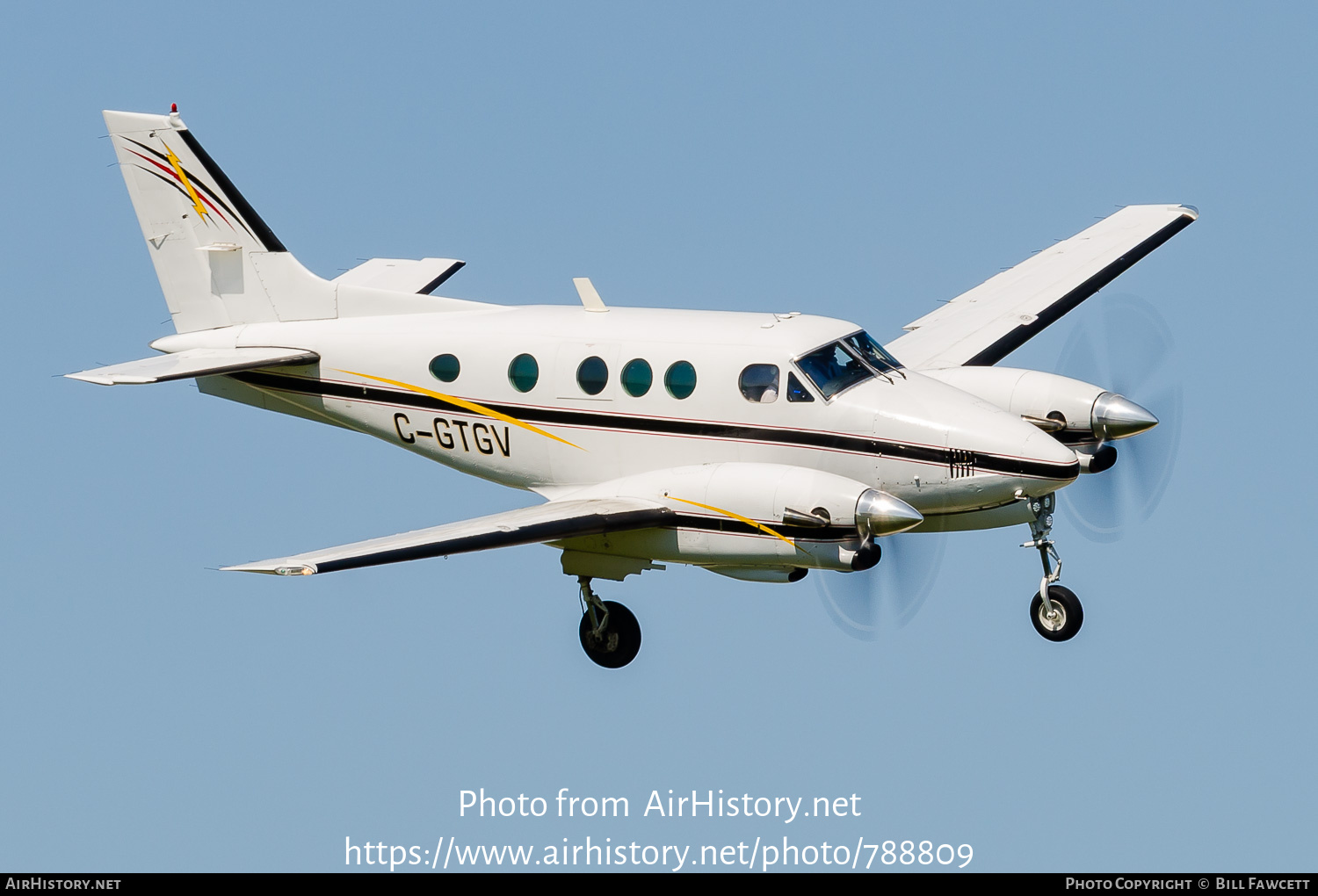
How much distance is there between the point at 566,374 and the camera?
980 inches

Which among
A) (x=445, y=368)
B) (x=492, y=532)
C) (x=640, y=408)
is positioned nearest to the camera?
(x=492, y=532)

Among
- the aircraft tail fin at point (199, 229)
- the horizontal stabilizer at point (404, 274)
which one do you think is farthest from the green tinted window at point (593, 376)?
the aircraft tail fin at point (199, 229)

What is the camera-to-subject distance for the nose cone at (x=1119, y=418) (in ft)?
82.7

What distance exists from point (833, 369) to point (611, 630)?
4.56 m

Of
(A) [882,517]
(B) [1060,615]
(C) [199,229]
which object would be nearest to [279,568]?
(A) [882,517]

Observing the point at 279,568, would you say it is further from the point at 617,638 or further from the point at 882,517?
the point at 882,517

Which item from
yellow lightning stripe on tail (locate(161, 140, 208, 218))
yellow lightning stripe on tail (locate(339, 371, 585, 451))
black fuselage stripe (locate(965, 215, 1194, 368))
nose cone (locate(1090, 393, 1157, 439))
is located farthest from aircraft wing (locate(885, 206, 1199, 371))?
yellow lightning stripe on tail (locate(161, 140, 208, 218))

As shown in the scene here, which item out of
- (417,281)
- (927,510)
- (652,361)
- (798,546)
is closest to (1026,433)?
(927,510)

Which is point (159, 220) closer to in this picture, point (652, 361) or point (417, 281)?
point (417, 281)

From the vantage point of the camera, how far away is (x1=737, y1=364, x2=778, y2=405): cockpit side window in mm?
23906

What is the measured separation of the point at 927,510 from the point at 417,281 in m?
8.99

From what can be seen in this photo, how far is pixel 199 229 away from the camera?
27.4m

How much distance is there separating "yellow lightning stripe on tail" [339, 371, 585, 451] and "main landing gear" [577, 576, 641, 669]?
2.09 m

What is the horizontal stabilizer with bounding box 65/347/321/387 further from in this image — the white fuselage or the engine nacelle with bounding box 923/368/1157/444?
the engine nacelle with bounding box 923/368/1157/444
